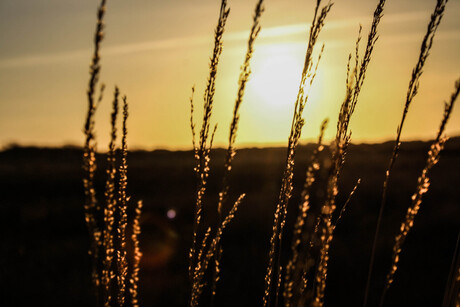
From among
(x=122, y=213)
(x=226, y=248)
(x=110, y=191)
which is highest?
(x=110, y=191)

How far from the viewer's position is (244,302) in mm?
6457

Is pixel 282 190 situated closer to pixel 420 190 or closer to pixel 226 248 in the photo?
pixel 420 190

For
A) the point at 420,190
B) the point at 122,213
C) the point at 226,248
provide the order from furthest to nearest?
the point at 226,248 < the point at 122,213 < the point at 420,190

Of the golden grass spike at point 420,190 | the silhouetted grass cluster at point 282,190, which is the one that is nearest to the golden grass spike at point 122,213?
the silhouetted grass cluster at point 282,190

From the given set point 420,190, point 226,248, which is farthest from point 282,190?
point 226,248

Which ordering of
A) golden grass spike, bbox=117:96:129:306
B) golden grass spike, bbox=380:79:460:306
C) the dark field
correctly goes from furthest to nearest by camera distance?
the dark field
golden grass spike, bbox=117:96:129:306
golden grass spike, bbox=380:79:460:306

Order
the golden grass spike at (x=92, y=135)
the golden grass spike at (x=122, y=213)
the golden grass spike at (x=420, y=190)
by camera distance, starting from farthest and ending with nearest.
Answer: the golden grass spike at (x=122, y=213), the golden grass spike at (x=420, y=190), the golden grass spike at (x=92, y=135)

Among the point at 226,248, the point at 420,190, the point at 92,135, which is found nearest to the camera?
the point at 92,135

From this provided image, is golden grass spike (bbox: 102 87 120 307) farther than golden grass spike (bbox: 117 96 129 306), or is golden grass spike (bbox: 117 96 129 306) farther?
golden grass spike (bbox: 117 96 129 306)

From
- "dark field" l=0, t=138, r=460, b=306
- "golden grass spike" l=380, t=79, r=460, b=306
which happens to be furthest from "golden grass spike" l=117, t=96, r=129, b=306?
"dark field" l=0, t=138, r=460, b=306

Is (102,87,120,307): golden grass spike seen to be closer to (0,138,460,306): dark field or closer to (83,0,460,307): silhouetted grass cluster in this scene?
(83,0,460,307): silhouetted grass cluster

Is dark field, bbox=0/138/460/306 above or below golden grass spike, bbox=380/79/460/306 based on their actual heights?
below

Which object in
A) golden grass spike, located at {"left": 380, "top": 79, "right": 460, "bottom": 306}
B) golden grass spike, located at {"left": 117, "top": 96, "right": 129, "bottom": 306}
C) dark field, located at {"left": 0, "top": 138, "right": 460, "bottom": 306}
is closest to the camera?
golden grass spike, located at {"left": 380, "top": 79, "right": 460, "bottom": 306}

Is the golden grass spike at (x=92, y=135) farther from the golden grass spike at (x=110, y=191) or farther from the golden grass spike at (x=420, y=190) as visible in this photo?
the golden grass spike at (x=420, y=190)
